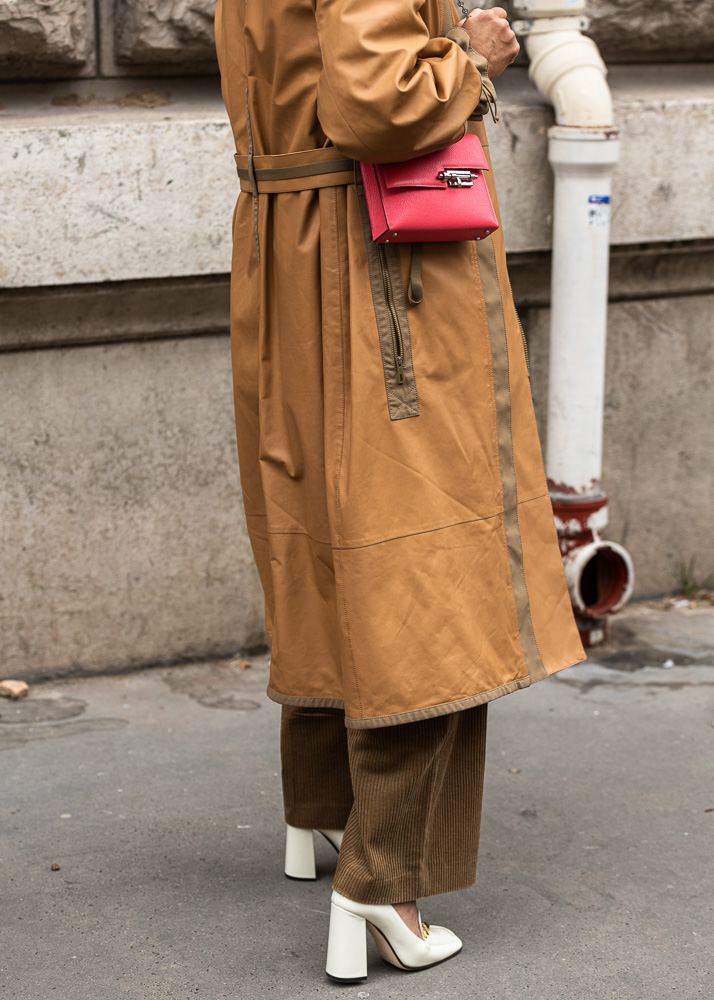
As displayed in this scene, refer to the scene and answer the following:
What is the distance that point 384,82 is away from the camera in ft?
5.72

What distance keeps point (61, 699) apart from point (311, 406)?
1730mm

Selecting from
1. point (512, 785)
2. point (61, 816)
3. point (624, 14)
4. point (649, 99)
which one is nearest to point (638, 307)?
point (649, 99)

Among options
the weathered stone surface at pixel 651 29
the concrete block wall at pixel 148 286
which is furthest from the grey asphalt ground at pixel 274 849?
the weathered stone surface at pixel 651 29

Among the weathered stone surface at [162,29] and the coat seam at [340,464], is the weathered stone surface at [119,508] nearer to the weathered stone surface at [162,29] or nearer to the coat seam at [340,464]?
the weathered stone surface at [162,29]

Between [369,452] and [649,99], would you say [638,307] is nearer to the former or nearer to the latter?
[649,99]

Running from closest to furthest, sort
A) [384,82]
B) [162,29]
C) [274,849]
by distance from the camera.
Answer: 1. [384,82]
2. [274,849]
3. [162,29]

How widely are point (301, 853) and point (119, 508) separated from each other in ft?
4.49

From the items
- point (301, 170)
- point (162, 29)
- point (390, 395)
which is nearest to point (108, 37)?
point (162, 29)

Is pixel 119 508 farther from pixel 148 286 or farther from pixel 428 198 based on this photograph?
pixel 428 198

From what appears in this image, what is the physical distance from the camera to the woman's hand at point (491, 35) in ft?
6.66

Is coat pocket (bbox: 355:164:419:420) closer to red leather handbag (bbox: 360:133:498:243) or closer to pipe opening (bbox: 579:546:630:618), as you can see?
red leather handbag (bbox: 360:133:498:243)

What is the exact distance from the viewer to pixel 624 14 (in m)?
3.77

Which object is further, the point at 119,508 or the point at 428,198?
the point at 119,508

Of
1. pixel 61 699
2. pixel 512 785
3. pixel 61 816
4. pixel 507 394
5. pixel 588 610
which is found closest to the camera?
pixel 507 394
